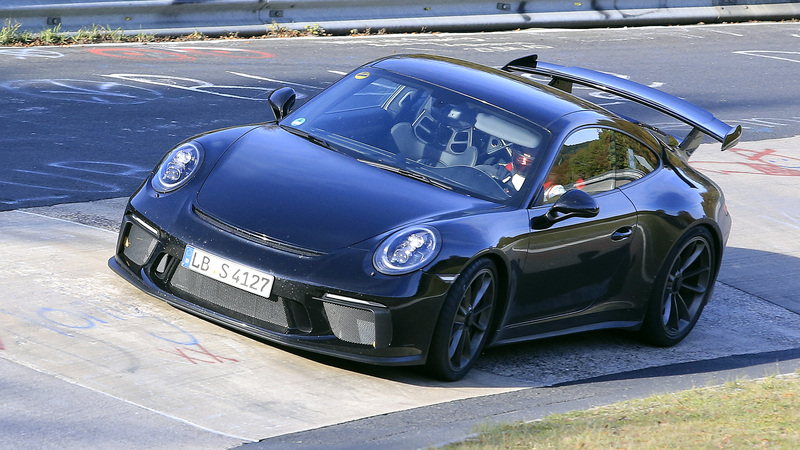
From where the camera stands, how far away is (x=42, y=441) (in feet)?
12.3

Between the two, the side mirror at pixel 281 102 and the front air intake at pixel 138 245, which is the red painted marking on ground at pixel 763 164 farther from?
the front air intake at pixel 138 245

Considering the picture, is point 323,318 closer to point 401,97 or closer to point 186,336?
point 186,336

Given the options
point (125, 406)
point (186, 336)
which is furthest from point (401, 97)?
point (125, 406)

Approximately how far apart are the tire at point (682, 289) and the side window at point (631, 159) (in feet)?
1.50

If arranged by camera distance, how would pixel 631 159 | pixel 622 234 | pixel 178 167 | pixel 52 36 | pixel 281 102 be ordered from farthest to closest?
pixel 52 36
pixel 281 102
pixel 631 159
pixel 622 234
pixel 178 167

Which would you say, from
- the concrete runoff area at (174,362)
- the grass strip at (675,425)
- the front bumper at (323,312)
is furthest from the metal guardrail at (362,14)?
the grass strip at (675,425)

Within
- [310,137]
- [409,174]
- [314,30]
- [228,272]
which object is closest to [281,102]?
[310,137]

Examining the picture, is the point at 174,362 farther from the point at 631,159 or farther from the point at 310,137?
the point at 631,159

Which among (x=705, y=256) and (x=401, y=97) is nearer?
(x=401, y=97)

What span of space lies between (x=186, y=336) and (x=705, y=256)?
3279 mm

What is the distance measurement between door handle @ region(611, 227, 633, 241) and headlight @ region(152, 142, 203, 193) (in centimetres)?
222

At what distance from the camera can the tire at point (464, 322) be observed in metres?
4.91

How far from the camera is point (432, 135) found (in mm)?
5805

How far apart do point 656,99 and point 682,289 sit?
1.16 meters
